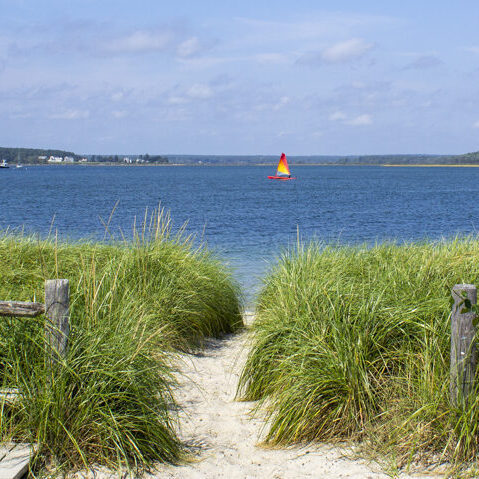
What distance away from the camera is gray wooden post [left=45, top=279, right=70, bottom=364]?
4547mm

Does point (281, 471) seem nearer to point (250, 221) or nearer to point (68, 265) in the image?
point (68, 265)

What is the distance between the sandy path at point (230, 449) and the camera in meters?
4.74

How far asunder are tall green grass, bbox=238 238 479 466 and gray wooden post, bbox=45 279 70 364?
1938 mm

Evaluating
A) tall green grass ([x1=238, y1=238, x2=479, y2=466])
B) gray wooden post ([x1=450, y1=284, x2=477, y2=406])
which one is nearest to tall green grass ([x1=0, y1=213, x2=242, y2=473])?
tall green grass ([x1=238, y1=238, x2=479, y2=466])

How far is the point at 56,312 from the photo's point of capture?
14.9 feet

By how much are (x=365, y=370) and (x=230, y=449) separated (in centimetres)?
135

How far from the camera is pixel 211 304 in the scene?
8.62 metres

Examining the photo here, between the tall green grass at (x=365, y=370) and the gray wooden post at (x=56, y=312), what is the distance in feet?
6.36

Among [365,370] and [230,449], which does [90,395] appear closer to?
[230,449]

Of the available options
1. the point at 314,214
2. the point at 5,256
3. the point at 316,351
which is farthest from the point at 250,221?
the point at 316,351

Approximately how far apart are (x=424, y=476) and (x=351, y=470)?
0.54m

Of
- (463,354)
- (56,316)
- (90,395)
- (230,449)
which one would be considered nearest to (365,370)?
(463,354)

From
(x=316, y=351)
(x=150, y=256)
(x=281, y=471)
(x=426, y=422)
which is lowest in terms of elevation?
(x=281, y=471)

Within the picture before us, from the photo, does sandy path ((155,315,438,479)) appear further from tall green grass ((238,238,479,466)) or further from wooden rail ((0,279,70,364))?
wooden rail ((0,279,70,364))
